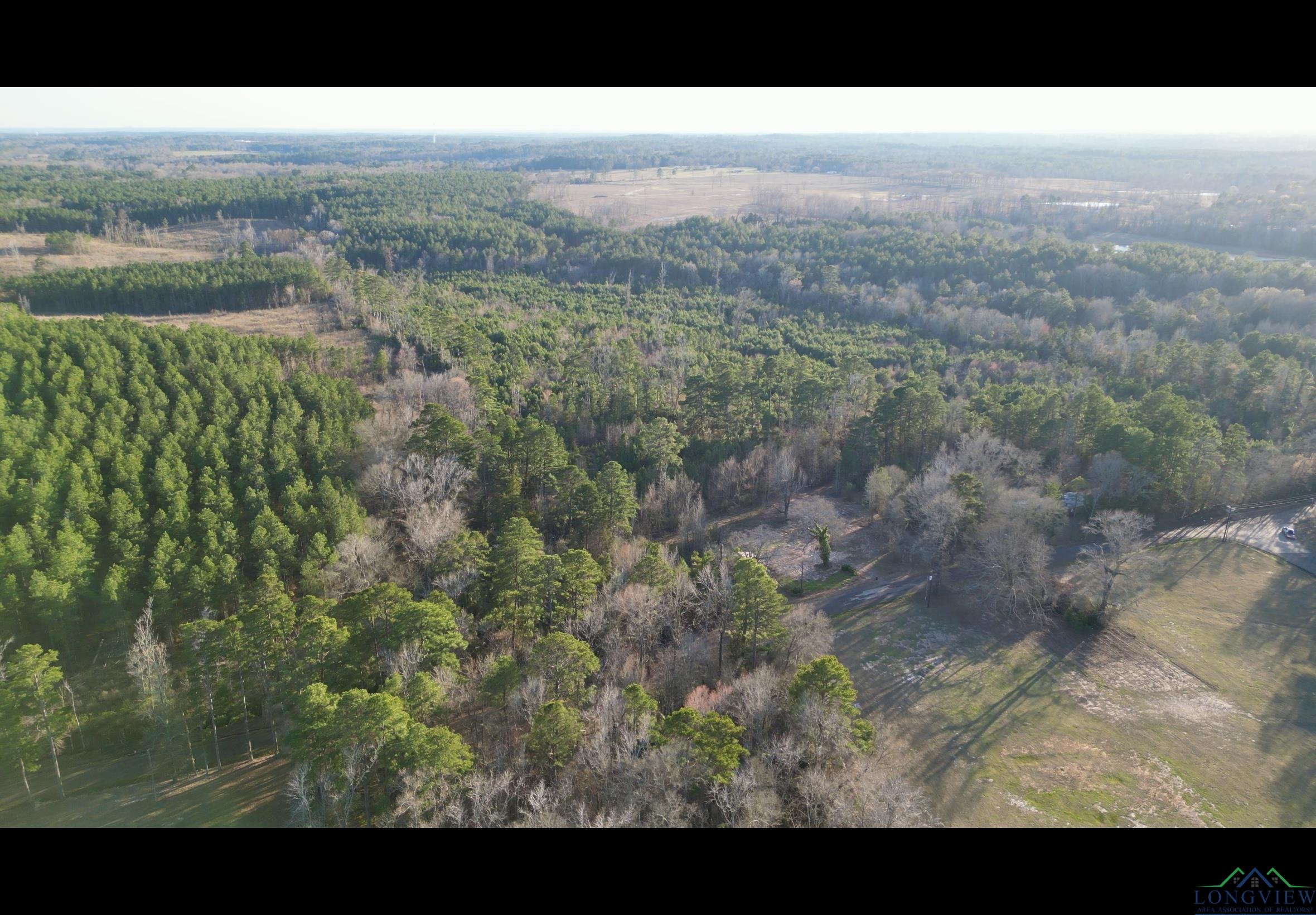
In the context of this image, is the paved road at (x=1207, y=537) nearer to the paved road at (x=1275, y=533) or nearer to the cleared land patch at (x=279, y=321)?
the paved road at (x=1275, y=533)

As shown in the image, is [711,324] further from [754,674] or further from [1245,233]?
[1245,233]

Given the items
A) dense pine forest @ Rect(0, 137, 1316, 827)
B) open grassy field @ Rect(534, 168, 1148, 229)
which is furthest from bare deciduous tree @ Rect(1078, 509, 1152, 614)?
open grassy field @ Rect(534, 168, 1148, 229)

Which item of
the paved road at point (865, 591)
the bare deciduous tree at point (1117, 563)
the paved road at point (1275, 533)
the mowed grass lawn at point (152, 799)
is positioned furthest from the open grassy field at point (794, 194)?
the mowed grass lawn at point (152, 799)

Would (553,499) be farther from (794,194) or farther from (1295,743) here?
(794,194)
